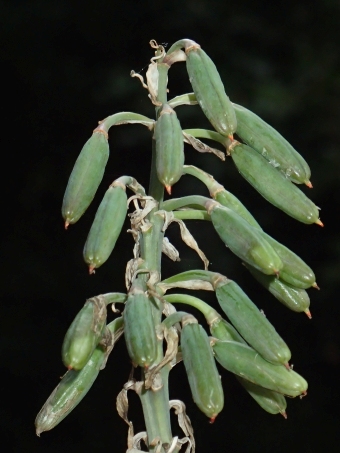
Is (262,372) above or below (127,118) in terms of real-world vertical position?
below

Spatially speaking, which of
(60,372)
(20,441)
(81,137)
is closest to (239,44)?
(81,137)

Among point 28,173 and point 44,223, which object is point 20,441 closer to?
point 44,223

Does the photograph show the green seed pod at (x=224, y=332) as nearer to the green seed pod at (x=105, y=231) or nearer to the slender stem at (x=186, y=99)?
the green seed pod at (x=105, y=231)

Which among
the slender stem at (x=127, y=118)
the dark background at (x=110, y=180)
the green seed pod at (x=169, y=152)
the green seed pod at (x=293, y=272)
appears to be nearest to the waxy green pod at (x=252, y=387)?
the green seed pod at (x=293, y=272)

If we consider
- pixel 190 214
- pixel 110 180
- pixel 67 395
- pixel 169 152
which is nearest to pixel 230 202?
pixel 190 214

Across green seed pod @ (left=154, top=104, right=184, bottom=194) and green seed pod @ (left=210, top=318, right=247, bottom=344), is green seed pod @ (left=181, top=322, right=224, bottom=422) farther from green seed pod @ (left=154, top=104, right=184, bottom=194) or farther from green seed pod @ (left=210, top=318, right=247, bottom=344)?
green seed pod @ (left=154, top=104, right=184, bottom=194)

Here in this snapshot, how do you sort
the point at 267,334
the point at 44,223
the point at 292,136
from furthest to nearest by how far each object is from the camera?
the point at 44,223
the point at 292,136
the point at 267,334

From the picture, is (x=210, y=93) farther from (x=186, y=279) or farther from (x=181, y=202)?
(x=186, y=279)
